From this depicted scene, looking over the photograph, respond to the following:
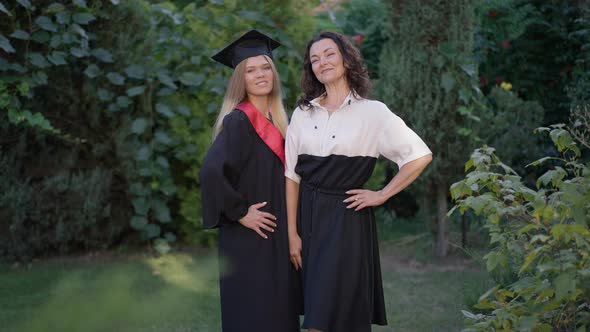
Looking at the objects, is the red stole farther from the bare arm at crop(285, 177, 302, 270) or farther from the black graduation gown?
the bare arm at crop(285, 177, 302, 270)

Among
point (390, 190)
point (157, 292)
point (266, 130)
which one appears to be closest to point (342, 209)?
point (390, 190)

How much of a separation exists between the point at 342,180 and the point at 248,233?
1.75 feet

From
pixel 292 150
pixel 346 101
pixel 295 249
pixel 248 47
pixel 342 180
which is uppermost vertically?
pixel 248 47

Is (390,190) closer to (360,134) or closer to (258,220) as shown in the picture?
(360,134)

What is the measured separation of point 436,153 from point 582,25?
188 cm

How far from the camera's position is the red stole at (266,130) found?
304cm

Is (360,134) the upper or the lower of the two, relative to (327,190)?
upper

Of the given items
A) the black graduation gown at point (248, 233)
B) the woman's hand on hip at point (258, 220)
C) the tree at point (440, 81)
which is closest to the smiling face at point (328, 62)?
the black graduation gown at point (248, 233)

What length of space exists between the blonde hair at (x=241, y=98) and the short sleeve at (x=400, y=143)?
572 mm

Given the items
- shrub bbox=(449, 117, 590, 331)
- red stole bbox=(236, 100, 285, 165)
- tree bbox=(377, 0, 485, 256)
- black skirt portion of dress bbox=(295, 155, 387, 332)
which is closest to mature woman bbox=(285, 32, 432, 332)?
black skirt portion of dress bbox=(295, 155, 387, 332)

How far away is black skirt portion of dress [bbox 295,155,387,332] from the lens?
273 cm

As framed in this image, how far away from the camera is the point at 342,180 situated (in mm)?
2795

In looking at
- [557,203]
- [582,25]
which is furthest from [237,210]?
[582,25]

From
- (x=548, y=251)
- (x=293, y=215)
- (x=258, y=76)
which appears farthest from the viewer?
(x=258, y=76)
